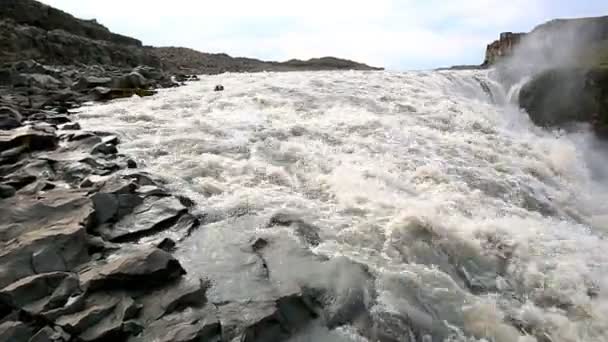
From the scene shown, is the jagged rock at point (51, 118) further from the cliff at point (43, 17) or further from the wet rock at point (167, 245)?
the cliff at point (43, 17)

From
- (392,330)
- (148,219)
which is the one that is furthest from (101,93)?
(392,330)

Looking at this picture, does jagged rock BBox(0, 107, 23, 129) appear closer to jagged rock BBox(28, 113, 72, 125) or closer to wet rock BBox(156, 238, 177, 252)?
jagged rock BBox(28, 113, 72, 125)

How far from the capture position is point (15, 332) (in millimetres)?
3455

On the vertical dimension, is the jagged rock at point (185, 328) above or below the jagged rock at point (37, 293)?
below

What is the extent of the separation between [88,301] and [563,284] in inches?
214

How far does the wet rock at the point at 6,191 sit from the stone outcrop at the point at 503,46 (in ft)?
79.9

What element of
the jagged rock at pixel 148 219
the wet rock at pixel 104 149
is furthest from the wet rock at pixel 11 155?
the jagged rock at pixel 148 219

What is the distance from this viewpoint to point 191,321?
3.81 metres

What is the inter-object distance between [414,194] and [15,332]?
592 cm

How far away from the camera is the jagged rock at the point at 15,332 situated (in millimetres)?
3404

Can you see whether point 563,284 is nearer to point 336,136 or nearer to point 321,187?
point 321,187

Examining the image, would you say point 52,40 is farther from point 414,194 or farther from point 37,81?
point 414,194

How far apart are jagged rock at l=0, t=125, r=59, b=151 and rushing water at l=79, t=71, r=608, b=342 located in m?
1.36

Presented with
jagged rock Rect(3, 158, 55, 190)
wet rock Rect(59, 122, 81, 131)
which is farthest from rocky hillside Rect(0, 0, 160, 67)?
jagged rock Rect(3, 158, 55, 190)
